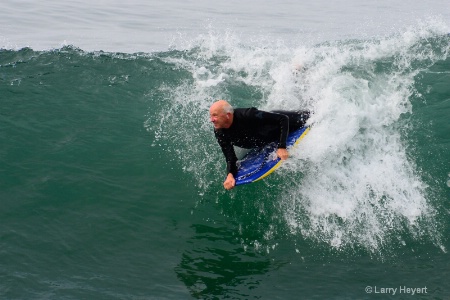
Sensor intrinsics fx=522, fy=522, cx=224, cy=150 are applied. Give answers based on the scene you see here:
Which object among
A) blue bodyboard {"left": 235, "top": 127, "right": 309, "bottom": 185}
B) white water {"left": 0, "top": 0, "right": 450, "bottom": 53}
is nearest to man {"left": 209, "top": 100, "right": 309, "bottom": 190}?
blue bodyboard {"left": 235, "top": 127, "right": 309, "bottom": 185}

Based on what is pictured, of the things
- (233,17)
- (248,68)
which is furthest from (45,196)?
(233,17)

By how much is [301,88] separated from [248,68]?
2.74 m

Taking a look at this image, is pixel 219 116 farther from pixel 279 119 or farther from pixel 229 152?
pixel 279 119

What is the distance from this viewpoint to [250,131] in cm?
705

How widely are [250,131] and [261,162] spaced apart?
21.3 inches

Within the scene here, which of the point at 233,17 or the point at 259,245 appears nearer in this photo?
the point at 259,245

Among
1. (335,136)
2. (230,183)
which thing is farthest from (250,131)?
(335,136)

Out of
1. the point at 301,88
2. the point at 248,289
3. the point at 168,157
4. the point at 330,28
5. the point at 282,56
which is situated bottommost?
the point at 248,289

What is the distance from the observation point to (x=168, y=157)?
8859 mm

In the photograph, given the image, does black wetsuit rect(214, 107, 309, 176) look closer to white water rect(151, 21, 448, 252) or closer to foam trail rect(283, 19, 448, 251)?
white water rect(151, 21, 448, 252)

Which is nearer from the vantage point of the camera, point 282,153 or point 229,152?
point 282,153

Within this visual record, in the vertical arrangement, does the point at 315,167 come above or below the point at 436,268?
above

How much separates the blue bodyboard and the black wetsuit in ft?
0.55

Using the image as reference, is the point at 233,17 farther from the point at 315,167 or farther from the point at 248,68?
the point at 315,167
